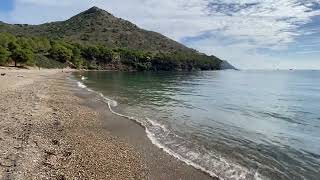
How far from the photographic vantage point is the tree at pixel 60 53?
157625mm

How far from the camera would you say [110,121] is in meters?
28.4

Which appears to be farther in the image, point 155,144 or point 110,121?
point 110,121

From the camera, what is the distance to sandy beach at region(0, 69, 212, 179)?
1511 centimetres

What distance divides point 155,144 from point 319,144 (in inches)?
456

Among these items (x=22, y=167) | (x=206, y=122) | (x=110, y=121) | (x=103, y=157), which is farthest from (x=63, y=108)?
(x=22, y=167)

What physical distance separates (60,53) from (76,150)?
481ft

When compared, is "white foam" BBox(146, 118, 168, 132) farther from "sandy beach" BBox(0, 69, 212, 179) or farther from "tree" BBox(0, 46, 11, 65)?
"tree" BBox(0, 46, 11, 65)

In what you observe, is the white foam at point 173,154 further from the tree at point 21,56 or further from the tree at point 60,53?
the tree at point 60,53

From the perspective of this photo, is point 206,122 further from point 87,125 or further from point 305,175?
point 305,175

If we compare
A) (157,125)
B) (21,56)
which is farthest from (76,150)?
(21,56)

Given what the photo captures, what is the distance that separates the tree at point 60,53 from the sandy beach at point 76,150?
13420 cm

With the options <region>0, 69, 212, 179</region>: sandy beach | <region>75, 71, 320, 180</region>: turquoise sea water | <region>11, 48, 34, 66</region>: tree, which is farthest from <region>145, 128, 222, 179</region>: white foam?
<region>11, 48, 34, 66</region>: tree

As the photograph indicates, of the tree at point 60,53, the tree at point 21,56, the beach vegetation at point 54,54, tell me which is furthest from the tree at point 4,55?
the tree at point 60,53

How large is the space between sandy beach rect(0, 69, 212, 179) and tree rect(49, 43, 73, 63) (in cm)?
13420
